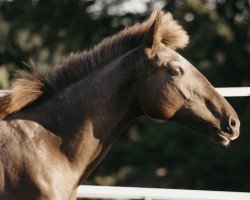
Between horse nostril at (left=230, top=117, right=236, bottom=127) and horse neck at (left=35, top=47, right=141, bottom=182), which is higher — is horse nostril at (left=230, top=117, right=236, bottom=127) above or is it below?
below

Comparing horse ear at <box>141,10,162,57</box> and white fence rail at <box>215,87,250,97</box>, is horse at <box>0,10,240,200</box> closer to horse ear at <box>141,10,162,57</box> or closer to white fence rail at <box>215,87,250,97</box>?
horse ear at <box>141,10,162,57</box>

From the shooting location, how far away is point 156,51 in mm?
3947

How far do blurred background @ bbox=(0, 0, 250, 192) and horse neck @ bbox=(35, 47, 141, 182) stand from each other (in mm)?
6920

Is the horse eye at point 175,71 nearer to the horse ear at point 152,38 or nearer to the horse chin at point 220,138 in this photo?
the horse ear at point 152,38

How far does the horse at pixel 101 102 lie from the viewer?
12.4 ft

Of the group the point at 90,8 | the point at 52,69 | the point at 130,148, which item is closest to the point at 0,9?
the point at 90,8

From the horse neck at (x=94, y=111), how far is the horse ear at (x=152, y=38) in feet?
0.31

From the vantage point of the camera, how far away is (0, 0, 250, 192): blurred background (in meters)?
11.8

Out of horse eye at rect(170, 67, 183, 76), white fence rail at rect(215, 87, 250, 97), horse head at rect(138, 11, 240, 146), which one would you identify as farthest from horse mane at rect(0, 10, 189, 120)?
white fence rail at rect(215, 87, 250, 97)

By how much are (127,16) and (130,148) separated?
3690 mm

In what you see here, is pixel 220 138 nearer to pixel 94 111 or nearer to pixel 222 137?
pixel 222 137

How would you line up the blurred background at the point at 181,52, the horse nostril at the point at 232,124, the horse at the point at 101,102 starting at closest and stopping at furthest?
the horse at the point at 101,102, the horse nostril at the point at 232,124, the blurred background at the point at 181,52

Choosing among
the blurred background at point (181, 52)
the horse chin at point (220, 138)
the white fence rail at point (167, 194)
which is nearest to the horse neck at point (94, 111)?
the horse chin at point (220, 138)

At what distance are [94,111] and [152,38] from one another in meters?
0.62
